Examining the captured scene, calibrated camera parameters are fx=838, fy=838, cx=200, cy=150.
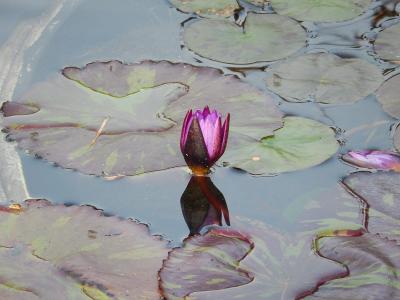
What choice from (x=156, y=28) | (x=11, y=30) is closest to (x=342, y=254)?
(x=156, y=28)

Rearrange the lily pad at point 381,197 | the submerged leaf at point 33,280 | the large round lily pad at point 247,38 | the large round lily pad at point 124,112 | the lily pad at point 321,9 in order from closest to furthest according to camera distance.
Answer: the submerged leaf at point 33,280, the lily pad at point 381,197, the large round lily pad at point 124,112, the large round lily pad at point 247,38, the lily pad at point 321,9

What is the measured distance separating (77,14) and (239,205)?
1001 mm

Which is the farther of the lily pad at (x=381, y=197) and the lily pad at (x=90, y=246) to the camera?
the lily pad at (x=381, y=197)

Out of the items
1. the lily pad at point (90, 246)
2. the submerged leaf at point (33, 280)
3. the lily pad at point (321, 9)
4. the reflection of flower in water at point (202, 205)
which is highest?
the lily pad at point (321, 9)

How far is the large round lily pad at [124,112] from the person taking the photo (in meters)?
1.90

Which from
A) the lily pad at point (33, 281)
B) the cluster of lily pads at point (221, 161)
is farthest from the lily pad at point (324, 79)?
the lily pad at point (33, 281)

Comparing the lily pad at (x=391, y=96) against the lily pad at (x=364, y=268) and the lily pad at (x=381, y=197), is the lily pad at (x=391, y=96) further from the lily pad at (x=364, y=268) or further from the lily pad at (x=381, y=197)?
the lily pad at (x=364, y=268)

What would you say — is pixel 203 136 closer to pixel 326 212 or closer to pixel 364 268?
pixel 326 212

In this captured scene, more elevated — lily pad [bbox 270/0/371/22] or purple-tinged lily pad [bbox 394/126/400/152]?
lily pad [bbox 270/0/371/22]

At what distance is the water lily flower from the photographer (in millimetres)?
1827

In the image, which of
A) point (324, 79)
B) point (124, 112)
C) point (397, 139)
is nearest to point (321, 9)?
point (324, 79)

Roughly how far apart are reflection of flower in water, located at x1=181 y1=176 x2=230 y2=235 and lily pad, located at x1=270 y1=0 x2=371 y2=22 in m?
0.78

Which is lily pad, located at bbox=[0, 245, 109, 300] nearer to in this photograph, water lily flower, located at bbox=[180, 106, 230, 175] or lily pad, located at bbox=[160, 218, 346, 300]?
lily pad, located at bbox=[160, 218, 346, 300]

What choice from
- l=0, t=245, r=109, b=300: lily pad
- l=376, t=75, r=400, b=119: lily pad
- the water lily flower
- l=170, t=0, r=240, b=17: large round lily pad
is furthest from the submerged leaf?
l=170, t=0, r=240, b=17: large round lily pad
